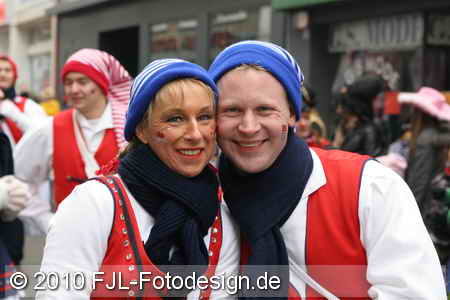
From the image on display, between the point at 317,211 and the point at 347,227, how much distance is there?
0.11m

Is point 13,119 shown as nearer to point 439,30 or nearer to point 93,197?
point 93,197

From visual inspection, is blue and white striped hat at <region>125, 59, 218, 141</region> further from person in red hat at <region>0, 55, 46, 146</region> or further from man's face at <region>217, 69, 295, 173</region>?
person in red hat at <region>0, 55, 46, 146</region>

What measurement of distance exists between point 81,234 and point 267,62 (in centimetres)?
79

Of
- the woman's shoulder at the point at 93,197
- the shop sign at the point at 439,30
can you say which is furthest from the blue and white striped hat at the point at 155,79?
the shop sign at the point at 439,30

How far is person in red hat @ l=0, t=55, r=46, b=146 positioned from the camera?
587 cm

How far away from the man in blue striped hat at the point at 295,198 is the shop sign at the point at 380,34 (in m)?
7.13

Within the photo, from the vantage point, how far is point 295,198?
225cm

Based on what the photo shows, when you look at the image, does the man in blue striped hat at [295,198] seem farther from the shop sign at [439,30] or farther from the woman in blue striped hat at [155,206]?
the shop sign at [439,30]

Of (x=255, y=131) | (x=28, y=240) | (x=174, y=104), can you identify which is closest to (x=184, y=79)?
(x=174, y=104)

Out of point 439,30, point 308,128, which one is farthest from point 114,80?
point 439,30

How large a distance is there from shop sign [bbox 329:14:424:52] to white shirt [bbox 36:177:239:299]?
756 cm

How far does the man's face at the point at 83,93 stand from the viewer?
4.38m

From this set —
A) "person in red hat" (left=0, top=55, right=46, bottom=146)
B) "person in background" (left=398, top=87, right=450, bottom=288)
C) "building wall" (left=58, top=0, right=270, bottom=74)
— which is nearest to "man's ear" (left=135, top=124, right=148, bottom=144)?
"person in background" (left=398, top=87, right=450, bottom=288)

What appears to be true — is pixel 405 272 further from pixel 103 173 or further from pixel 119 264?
pixel 103 173
